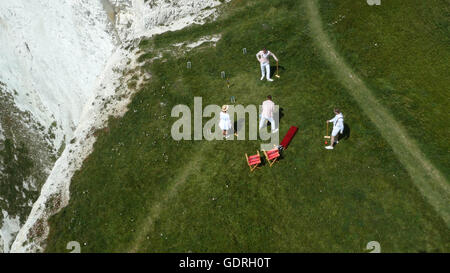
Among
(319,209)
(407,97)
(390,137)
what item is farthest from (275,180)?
(407,97)

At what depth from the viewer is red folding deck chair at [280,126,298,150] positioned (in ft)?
96.3

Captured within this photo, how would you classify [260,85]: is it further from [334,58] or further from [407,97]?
[407,97]

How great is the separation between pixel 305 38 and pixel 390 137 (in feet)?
50.0

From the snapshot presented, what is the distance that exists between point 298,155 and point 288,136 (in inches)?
74.1

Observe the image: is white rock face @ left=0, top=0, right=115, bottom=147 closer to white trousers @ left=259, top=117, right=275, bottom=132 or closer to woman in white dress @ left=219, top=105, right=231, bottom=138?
woman in white dress @ left=219, top=105, right=231, bottom=138

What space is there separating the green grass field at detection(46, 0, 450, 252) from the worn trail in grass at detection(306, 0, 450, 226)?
10cm

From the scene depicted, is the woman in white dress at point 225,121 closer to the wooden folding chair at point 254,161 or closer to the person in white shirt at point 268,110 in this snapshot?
the person in white shirt at point 268,110

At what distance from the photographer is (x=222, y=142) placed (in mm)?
31719

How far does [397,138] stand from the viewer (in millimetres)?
28594

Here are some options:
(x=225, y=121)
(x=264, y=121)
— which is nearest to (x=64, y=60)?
(x=225, y=121)

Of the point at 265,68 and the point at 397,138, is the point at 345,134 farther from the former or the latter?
the point at 265,68

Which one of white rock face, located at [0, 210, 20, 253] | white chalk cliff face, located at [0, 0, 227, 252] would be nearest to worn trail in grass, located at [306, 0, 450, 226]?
white chalk cliff face, located at [0, 0, 227, 252]

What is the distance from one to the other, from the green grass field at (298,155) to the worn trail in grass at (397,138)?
10 cm

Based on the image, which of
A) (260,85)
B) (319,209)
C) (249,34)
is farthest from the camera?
(249,34)
